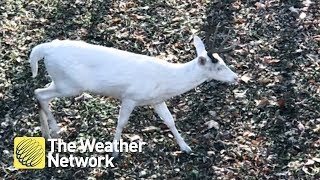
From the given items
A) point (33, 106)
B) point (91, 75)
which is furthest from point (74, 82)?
point (33, 106)

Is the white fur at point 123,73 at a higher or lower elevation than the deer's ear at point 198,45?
lower

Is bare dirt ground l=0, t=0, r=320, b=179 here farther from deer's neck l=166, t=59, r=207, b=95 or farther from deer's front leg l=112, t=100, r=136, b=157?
deer's neck l=166, t=59, r=207, b=95

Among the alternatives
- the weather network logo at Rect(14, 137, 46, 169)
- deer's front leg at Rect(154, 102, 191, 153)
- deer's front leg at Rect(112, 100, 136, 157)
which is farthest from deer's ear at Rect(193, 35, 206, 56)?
the weather network logo at Rect(14, 137, 46, 169)

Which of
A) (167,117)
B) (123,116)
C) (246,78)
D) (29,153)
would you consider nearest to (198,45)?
(167,117)

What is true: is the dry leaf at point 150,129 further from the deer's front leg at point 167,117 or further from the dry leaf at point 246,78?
the dry leaf at point 246,78

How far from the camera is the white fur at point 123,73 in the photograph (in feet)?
18.7

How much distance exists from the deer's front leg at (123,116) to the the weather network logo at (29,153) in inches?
25.5

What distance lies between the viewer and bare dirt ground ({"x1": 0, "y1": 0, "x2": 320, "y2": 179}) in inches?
236

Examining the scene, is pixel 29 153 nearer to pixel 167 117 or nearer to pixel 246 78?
pixel 167 117

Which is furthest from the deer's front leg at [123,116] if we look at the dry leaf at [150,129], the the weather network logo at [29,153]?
the the weather network logo at [29,153]

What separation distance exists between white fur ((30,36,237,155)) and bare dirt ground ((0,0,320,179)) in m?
0.66

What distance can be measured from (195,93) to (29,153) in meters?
1.93

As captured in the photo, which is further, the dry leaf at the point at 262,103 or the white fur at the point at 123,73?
the dry leaf at the point at 262,103

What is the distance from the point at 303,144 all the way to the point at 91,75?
2.05 meters
